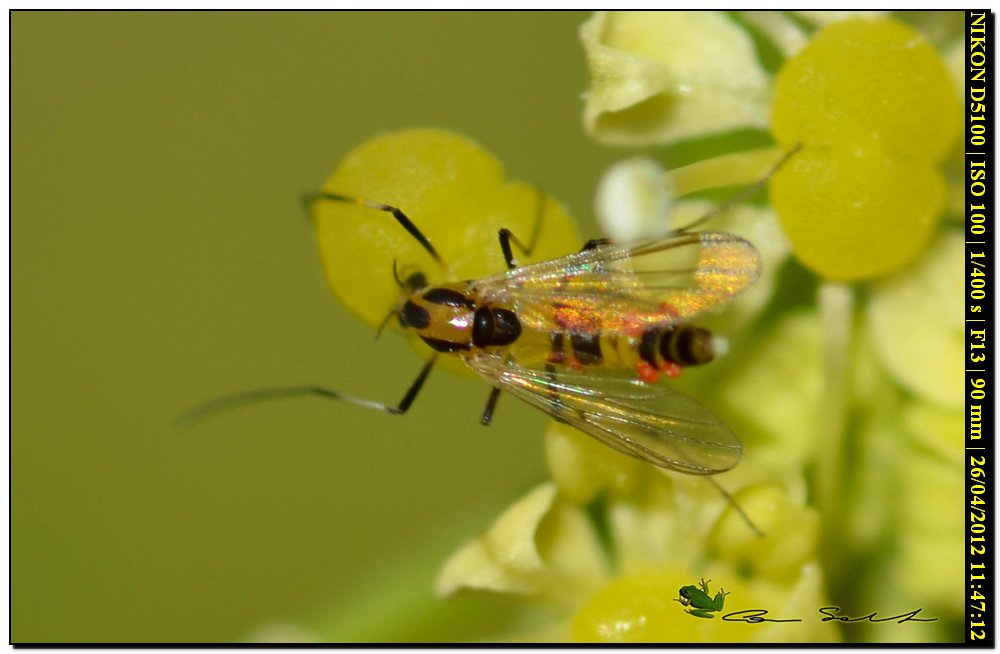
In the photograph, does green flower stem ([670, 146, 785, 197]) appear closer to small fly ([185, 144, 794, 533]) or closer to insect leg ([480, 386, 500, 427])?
small fly ([185, 144, 794, 533])

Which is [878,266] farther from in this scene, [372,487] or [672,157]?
[372,487]

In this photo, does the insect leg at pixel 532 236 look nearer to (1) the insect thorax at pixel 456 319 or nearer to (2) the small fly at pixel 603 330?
(2) the small fly at pixel 603 330

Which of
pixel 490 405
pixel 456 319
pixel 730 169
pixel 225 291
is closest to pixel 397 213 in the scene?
pixel 456 319

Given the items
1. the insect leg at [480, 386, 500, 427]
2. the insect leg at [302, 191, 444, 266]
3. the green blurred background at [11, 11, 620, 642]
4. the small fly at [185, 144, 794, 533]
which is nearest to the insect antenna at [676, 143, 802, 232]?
the small fly at [185, 144, 794, 533]

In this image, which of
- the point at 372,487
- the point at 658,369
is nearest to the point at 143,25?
the point at 372,487
